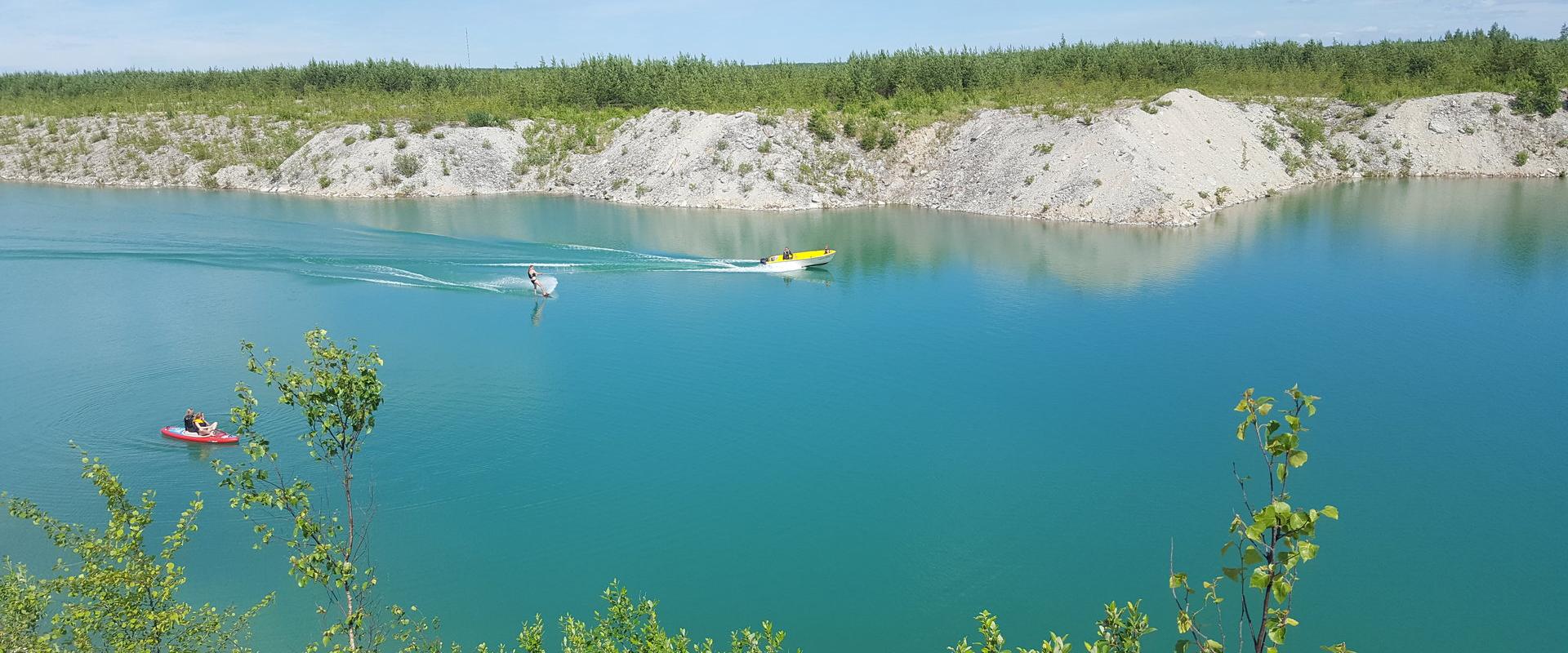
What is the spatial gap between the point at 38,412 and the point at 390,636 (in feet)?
50.5

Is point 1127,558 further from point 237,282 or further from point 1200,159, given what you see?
point 1200,159

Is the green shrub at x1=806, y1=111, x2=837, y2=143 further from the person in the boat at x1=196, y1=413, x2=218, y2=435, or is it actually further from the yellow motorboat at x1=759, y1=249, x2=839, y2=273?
the person in the boat at x1=196, y1=413, x2=218, y2=435

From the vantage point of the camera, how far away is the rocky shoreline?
5278cm

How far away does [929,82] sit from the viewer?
7238cm

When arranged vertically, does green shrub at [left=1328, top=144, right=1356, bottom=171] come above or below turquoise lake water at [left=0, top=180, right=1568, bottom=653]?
above

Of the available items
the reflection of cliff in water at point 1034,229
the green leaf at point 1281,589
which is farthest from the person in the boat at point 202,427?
the green leaf at point 1281,589

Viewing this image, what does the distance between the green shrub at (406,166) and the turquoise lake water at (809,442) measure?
22.2 meters

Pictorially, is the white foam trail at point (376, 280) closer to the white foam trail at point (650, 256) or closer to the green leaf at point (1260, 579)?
the white foam trail at point (650, 256)

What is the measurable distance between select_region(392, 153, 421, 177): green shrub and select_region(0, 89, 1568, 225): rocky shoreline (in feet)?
0.33

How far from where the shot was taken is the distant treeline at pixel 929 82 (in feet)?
228

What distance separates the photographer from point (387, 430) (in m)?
22.4

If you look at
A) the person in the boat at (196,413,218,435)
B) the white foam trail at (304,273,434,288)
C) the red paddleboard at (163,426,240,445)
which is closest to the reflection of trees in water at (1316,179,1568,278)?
the white foam trail at (304,273,434,288)

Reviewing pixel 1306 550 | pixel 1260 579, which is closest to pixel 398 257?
pixel 1260 579

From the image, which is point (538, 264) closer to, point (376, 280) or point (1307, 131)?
point (376, 280)
